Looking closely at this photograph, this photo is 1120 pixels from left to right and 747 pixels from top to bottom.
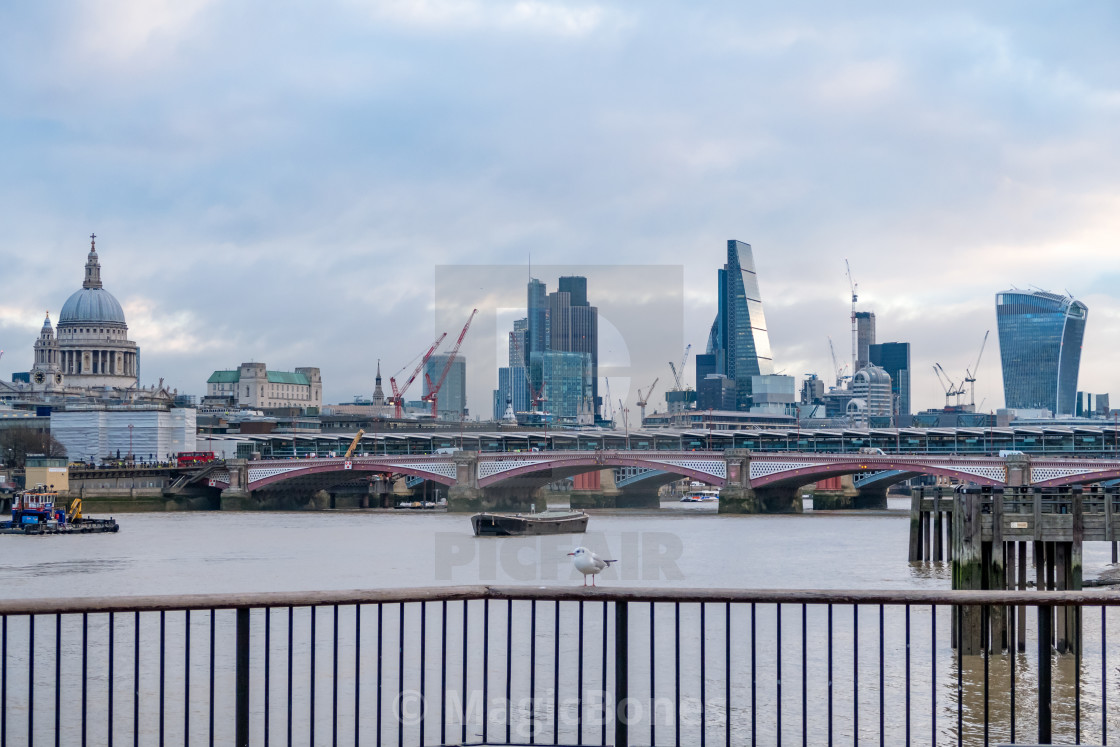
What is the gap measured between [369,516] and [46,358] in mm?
121373

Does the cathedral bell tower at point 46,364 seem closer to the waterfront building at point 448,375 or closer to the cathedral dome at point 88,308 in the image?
the cathedral dome at point 88,308

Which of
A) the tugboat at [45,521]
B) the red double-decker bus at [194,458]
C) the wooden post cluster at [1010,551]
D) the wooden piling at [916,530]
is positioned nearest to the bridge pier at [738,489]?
the tugboat at [45,521]

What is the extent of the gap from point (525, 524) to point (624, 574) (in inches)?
866

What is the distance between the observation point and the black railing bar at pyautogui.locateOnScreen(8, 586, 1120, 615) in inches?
295

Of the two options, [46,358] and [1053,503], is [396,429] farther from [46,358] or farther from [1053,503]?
[1053,503]

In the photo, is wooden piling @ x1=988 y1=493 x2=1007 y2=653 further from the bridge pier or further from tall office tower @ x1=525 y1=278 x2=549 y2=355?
the bridge pier

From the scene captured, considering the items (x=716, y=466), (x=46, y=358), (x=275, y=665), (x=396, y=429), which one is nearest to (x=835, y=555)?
(x=275, y=665)

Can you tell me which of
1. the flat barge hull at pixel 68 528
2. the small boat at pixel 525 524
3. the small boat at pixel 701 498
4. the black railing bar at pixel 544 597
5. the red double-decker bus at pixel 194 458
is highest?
the black railing bar at pixel 544 597

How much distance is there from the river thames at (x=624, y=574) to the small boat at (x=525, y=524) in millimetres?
1026

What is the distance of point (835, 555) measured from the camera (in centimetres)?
4594

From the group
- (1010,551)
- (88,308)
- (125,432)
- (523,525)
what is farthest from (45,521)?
(88,308)

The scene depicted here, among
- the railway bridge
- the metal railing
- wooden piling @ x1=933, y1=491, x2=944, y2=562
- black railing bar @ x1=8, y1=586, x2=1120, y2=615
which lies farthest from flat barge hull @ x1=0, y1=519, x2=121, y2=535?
black railing bar @ x1=8, y1=586, x2=1120, y2=615

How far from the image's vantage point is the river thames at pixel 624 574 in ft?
57.1

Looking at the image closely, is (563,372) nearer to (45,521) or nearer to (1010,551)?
(45,521)
